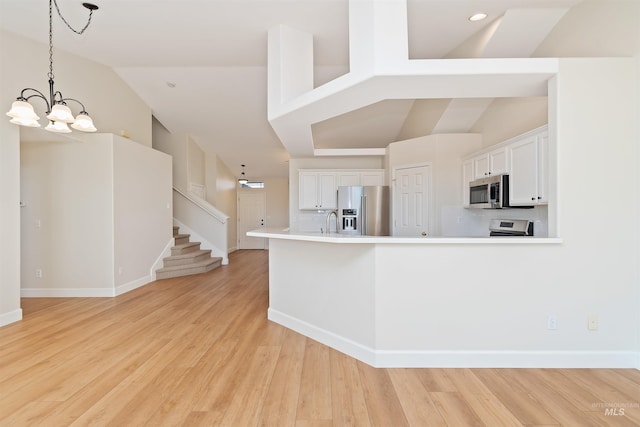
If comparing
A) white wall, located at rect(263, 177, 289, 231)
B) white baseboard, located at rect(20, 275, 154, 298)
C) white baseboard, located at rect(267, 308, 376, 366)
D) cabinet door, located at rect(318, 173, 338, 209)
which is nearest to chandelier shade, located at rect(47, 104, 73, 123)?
white baseboard, located at rect(20, 275, 154, 298)

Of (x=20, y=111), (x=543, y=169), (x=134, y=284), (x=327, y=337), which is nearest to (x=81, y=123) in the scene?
(x=20, y=111)

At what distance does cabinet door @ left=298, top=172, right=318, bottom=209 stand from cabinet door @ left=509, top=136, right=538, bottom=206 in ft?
11.8

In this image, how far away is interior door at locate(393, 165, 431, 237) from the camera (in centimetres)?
496

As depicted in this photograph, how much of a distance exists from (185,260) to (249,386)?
4643 mm

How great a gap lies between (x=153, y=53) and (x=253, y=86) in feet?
5.49

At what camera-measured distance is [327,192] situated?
6.35 m

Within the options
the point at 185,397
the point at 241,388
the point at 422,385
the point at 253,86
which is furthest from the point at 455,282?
the point at 253,86

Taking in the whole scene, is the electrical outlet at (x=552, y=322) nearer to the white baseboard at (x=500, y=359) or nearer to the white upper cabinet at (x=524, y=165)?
the white baseboard at (x=500, y=359)

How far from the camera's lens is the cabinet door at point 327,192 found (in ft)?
20.8

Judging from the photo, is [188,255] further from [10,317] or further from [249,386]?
[249,386]

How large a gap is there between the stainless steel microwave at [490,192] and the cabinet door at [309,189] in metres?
2.91

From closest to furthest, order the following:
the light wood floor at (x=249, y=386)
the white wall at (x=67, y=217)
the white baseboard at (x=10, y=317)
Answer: the light wood floor at (x=249, y=386)
the white baseboard at (x=10, y=317)
the white wall at (x=67, y=217)

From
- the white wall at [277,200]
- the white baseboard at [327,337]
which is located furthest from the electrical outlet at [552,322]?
the white wall at [277,200]

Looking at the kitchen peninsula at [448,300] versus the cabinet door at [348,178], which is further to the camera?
the cabinet door at [348,178]
